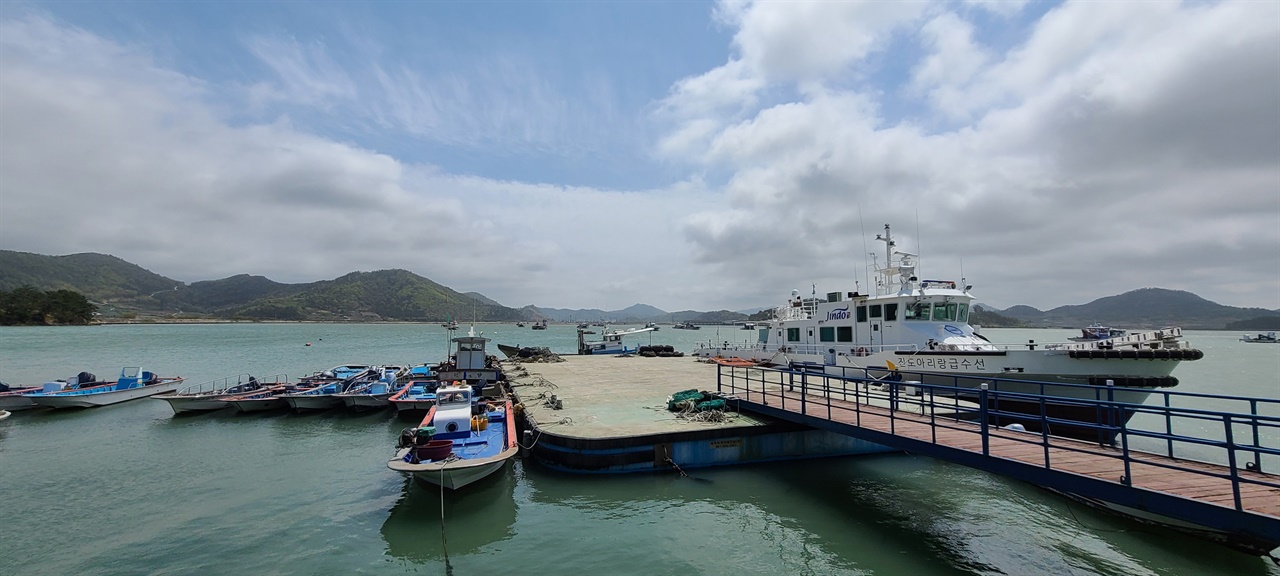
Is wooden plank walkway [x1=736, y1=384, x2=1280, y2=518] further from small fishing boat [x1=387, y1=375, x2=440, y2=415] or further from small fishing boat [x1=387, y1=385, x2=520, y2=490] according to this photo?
small fishing boat [x1=387, y1=375, x2=440, y2=415]

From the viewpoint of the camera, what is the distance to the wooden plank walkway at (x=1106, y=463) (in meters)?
6.81

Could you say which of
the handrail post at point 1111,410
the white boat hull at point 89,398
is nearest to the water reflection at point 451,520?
the handrail post at point 1111,410

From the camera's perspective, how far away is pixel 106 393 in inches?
993

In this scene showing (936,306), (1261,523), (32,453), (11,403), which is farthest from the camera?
(11,403)

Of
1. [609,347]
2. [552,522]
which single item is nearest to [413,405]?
[552,522]

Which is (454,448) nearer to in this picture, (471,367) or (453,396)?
(453,396)

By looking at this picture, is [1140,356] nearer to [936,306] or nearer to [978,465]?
[936,306]

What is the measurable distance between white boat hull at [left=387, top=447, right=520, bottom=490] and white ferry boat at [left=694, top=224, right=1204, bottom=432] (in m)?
9.84

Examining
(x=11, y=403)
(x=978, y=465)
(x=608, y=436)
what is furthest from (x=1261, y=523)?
(x=11, y=403)

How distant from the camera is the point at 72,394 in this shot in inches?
940

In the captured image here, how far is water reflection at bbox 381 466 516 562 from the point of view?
9.62 metres

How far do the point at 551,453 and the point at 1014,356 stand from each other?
49.9 ft

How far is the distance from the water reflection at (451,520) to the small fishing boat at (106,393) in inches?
884

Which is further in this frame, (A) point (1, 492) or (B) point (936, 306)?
(B) point (936, 306)
